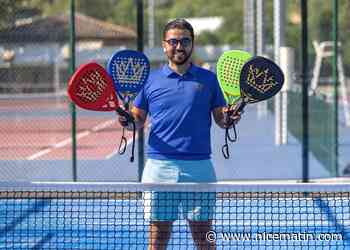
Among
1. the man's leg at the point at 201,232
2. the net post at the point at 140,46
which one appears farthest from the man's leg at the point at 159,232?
the net post at the point at 140,46

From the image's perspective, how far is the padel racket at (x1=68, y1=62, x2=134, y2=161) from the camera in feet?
17.4

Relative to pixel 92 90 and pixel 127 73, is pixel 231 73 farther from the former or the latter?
pixel 92 90

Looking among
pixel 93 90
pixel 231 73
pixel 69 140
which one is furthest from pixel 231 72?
pixel 69 140

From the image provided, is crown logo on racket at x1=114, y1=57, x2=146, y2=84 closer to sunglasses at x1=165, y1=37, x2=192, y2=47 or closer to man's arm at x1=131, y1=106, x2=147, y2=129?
man's arm at x1=131, y1=106, x2=147, y2=129

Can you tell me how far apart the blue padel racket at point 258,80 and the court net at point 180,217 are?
1.63ft

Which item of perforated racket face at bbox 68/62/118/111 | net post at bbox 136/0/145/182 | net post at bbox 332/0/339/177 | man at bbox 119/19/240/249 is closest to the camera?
perforated racket face at bbox 68/62/118/111

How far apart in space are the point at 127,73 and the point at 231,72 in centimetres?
60

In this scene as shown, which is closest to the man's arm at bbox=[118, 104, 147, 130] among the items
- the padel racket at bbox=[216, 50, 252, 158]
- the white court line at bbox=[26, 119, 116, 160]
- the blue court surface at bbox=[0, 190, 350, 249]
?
the padel racket at bbox=[216, 50, 252, 158]

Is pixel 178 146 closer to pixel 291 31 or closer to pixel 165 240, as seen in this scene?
pixel 165 240

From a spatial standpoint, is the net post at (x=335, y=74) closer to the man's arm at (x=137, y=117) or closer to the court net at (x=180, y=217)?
the court net at (x=180, y=217)

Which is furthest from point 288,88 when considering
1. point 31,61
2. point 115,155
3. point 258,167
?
point 31,61

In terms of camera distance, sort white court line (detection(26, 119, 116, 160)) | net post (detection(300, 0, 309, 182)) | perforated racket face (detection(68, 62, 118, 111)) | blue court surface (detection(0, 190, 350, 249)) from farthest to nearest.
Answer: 1. white court line (detection(26, 119, 116, 160))
2. net post (detection(300, 0, 309, 182))
3. blue court surface (detection(0, 190, 350, 249))
4. perforated racket face (detection(68, 62, 118, 111))

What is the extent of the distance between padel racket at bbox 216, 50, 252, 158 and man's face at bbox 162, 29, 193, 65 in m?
0.24

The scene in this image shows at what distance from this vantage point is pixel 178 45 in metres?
5.37
